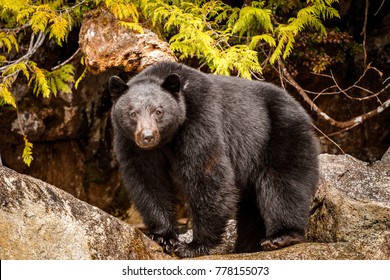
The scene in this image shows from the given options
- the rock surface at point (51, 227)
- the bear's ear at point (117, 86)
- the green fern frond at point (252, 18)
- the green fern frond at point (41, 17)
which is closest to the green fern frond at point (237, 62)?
the green fern frond at point (252, 18)

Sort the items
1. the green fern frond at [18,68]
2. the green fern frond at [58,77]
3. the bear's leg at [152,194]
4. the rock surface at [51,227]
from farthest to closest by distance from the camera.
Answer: the green fern frond at [58,77], the green fern frond at [18,68], the bear's leg at [152,194], the rock surface at [51,227]

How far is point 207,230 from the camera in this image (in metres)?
6.29

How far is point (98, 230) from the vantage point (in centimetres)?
539

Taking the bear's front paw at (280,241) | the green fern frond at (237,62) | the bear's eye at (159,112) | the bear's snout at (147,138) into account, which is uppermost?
the bear's eye at (159,112)

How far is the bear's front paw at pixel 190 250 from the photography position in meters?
6.19

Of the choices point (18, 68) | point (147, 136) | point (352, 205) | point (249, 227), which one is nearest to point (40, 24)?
point (18, 68)

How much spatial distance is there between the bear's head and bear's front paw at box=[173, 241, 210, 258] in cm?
104

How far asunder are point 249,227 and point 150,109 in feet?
6.51

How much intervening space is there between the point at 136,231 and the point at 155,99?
1.30m

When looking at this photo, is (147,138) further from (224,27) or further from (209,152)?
(224,27)

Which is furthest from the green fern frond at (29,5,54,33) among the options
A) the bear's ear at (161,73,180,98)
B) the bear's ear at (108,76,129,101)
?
the bear's ear at (161,73,180,98)

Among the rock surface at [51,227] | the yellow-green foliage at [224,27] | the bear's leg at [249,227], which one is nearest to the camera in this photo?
the rock surface at [51,227]

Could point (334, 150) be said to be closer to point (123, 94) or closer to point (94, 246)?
point (123, 94)

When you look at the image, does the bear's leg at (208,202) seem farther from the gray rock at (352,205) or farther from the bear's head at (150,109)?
the gray rock at (352,205)
